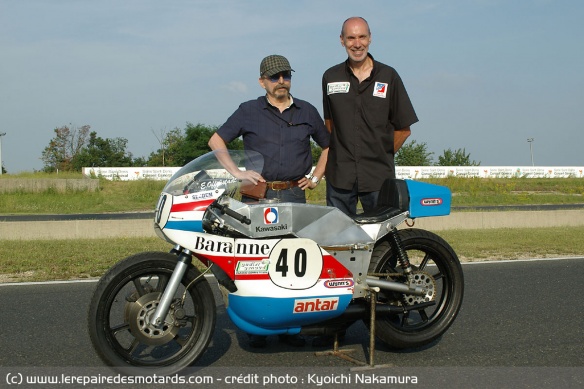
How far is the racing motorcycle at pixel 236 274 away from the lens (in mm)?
4539

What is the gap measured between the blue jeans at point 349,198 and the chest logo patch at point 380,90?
74 centimetres

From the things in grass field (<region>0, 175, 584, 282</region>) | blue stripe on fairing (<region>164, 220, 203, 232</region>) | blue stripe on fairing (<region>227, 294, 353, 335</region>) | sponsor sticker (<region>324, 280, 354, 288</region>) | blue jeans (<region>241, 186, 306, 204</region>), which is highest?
blue jeans (<region>241, 186, 306, 204</region>)

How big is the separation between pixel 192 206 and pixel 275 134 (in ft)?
4.27

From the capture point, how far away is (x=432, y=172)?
40656 mm

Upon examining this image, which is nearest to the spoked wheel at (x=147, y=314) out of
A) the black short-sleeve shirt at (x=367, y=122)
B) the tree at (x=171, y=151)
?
the black short-sleeve shirt at (x=367, y=122)

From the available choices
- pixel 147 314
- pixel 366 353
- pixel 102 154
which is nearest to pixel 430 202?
pixel 366 353

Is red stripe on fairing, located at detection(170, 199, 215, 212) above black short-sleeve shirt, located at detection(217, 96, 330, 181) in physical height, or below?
below

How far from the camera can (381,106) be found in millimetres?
5945

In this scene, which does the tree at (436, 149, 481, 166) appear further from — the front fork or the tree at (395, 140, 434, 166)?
the front fork

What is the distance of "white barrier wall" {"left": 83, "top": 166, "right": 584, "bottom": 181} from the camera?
3881cm

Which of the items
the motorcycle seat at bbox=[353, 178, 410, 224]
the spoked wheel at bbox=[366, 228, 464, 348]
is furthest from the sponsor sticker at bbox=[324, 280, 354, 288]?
the motorcycle seat at bbox=[353, 178, 410, 224]

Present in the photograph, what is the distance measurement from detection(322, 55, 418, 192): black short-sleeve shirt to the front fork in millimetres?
1826

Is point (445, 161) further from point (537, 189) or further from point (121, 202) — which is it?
point (121, 202)

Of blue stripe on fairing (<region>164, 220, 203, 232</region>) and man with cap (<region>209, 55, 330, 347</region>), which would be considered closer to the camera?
blue stripe on fairing (<region>164, 220, 203, 232</region>)
